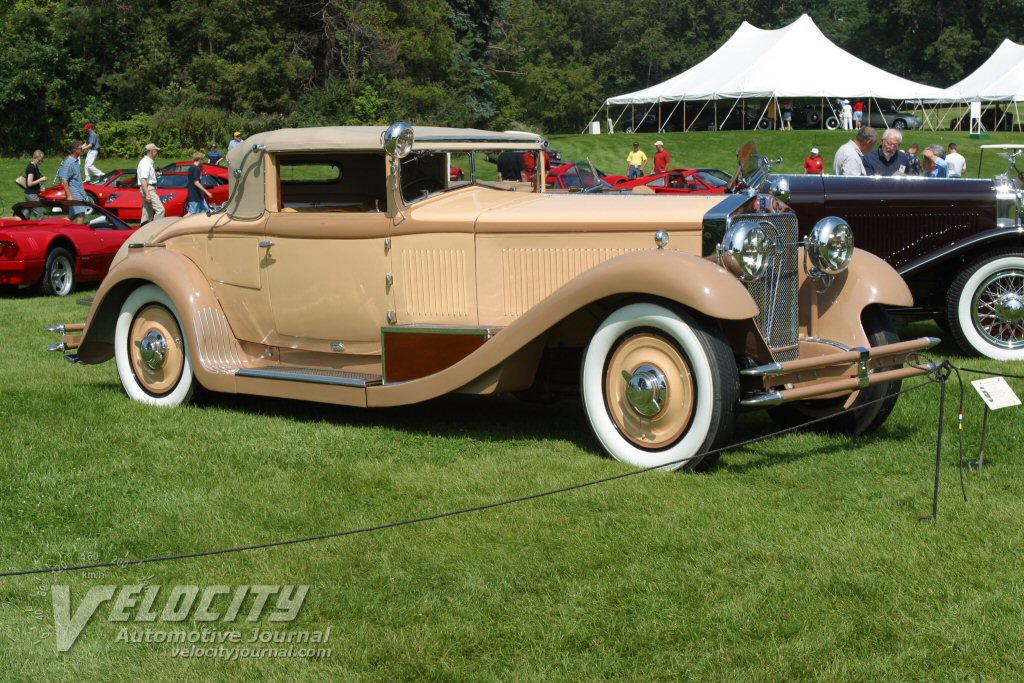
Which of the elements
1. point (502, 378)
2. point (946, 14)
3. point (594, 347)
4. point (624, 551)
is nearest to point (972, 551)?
point (624, 551)

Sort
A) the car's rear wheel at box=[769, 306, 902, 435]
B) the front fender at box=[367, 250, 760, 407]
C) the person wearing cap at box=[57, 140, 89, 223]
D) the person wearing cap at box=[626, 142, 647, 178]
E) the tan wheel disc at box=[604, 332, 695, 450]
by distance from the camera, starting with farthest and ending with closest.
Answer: the person wearing cap at box=[626, 142, 647, 178] < the person wearing cap at box=[57, 140, 89, 223] < the car's rear wheel at box=[769, 306, 902, 435] < the tan wheel disc at box=[604, 332, 695, 450] < the front fender at box=[367, 250, 760, 407]

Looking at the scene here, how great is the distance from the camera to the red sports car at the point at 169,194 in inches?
795

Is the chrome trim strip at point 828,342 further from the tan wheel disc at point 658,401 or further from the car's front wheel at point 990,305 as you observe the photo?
the car's front wheel at point 990,305

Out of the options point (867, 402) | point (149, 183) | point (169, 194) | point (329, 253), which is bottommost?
point (867, 402)

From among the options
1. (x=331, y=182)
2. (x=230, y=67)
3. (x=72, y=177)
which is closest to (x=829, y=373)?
(x=331, y=182)

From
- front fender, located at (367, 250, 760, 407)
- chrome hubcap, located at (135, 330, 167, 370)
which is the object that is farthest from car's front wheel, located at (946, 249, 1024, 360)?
chrome hubcap, located at (135, 330, 167, 370)

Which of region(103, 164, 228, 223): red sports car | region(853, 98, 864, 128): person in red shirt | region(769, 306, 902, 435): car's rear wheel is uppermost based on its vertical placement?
region(853, 98, 864, 128): person in red shirt

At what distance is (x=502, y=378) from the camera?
6.22m

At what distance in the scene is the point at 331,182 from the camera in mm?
7453

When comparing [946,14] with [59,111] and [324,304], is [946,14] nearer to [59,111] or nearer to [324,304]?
[59,111]

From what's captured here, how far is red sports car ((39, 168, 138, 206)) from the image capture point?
22.9 m

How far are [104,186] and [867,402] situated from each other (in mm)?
21387

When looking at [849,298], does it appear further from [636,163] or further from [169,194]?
[636,163]

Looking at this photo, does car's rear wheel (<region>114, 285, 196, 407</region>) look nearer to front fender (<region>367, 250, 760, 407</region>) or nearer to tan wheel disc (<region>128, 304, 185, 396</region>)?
tan wheel disc (<region>128, 304, 185, 396</region>)
